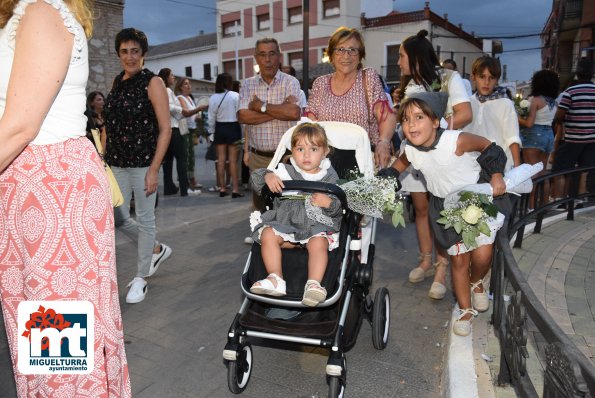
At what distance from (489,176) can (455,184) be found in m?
0.25

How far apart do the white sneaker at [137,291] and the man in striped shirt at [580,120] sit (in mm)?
6195

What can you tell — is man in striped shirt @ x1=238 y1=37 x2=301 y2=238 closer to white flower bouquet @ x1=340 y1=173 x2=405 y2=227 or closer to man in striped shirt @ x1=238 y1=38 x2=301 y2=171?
man in striped shirt @ x1=238 y1=38 x2=301 y2=171

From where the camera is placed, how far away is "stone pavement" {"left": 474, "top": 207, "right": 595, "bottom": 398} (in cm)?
329

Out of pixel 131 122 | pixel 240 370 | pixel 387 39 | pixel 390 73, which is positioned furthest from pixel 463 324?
pixel 387 39

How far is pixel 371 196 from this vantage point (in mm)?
3111

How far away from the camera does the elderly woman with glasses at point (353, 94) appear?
13.6ft

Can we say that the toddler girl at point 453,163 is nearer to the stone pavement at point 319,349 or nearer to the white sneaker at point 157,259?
the stone pavement at point 319,349

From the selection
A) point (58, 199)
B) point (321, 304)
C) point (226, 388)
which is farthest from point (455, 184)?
point (58, 199)

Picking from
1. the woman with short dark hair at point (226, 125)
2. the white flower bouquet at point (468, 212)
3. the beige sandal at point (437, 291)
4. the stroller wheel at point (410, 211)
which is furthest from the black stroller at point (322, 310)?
the woman with short dark hair at point (226, 125)

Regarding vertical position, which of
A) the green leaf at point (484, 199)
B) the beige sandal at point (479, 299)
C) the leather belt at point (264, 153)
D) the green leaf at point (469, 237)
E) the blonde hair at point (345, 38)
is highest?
the blonde hair at point (345, 38)

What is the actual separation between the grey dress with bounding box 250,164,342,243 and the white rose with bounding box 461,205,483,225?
864mm

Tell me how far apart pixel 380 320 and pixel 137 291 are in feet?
7.59

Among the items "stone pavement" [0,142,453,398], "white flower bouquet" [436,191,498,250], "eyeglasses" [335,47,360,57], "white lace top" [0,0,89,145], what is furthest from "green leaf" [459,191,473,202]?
"white lace top" [0,0,89,145]

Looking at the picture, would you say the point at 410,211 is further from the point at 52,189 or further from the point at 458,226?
the point at 52,189
